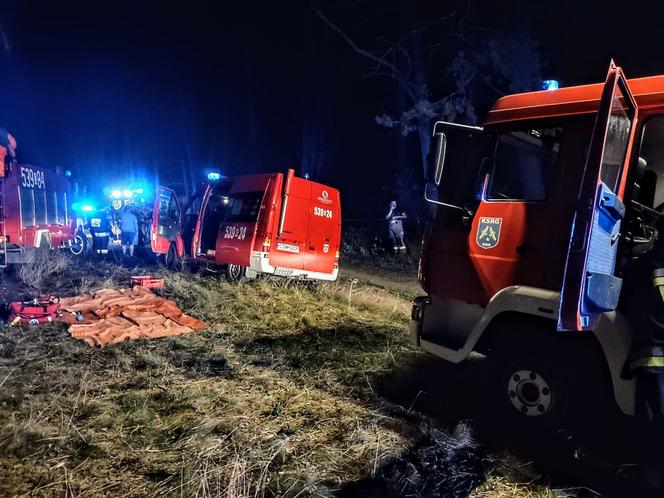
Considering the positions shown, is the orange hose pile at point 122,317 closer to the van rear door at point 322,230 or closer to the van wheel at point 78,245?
the van rear door at point 322,230

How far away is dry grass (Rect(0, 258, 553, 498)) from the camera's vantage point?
2.56 meters

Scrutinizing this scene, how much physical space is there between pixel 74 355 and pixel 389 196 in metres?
18.2

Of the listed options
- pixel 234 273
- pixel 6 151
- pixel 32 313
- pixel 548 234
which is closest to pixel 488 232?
pixel 548 234

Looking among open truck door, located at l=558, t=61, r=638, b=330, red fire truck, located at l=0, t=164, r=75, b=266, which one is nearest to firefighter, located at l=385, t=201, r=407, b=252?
red fire truck, located at l=0, t=164, r=75, b=266

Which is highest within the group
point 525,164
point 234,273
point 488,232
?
point 525,164

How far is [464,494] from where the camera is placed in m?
2.62

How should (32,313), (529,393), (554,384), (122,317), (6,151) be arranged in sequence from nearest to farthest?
(554,384)
(529,393)
(32,313)
(122,317)
(6,151)

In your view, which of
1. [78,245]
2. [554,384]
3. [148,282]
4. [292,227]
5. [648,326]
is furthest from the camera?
[78,245]

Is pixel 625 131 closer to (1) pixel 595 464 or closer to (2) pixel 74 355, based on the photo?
(1) pixel 595 464

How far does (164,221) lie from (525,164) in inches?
379

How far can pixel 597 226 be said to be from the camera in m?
2.62

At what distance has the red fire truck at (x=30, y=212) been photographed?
361 inches

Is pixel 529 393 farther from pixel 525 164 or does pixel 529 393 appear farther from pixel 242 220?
pixel 242 220

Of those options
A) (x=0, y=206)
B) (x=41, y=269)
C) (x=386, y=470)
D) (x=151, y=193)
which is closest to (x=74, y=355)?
(x=386, y=470)
